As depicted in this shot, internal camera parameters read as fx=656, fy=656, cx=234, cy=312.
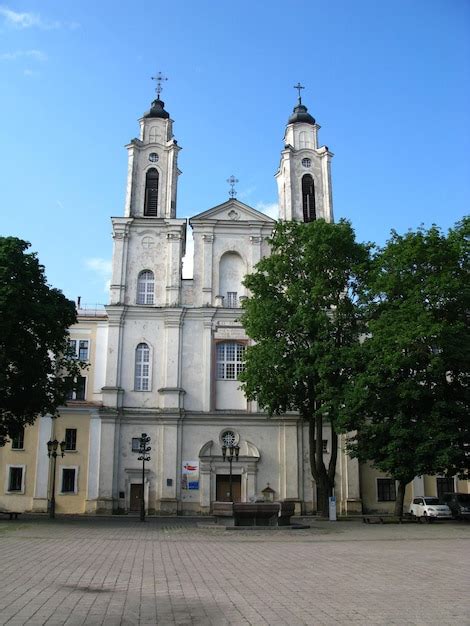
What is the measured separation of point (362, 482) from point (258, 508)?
1610 cm

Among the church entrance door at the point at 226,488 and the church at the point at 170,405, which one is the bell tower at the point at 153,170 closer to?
the church at the point at 170,405

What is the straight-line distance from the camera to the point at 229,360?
137ft

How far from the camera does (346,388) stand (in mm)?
31000

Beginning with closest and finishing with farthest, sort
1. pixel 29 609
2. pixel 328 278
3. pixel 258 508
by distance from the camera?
pixel 29 609
pixel 258 508
pixel 328 278

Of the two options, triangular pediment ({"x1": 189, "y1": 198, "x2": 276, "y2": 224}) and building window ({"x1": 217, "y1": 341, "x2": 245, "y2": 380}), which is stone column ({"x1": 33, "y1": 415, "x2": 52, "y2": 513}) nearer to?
building window ({"x1": 217, "y1": 341, "x2": 245, "y2": 380})

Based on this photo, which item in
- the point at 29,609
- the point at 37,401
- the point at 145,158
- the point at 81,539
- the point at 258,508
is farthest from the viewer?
the point at 145,158

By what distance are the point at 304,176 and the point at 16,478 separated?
1085 inches

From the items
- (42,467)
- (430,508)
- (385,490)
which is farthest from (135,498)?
(430,508)

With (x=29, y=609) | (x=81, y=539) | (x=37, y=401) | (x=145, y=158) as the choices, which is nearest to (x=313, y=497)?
(x=37, y=401)

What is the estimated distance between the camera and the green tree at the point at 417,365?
95.7 ft

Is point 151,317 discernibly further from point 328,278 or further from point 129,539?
point 129,539

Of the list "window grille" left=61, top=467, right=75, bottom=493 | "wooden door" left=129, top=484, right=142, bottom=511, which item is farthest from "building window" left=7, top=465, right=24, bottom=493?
"wooden door" left=129, top=484, right=142, bottom=511

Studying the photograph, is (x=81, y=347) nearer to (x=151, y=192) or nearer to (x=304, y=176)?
(x=151, y=192)

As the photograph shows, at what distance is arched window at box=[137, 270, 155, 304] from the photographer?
42562mm
